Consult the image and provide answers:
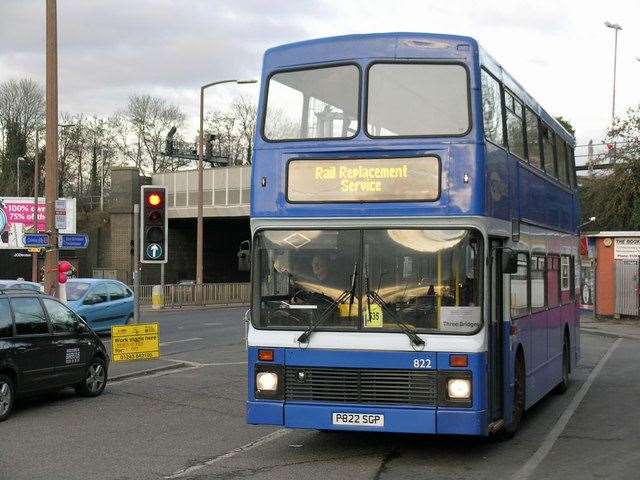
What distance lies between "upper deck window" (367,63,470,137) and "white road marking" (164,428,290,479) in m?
3.53

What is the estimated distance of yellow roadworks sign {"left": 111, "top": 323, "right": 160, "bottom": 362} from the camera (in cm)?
1812

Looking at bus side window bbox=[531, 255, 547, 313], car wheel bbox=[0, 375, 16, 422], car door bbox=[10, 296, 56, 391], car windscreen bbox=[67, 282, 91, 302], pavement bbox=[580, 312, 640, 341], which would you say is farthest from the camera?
pavement bbox=[580, 312, 640, 341]

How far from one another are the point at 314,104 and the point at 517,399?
4095 millimetres

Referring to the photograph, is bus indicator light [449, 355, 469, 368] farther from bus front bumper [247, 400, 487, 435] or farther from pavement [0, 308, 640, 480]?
pavement [0, 308, 640, 480]

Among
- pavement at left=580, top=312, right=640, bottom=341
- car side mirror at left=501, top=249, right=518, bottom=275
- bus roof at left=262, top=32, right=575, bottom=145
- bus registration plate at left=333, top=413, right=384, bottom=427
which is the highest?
bus roof at left=262, top=32, right=575, bottom=145

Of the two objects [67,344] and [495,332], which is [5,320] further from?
[495,332]

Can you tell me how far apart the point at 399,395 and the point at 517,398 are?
251cm

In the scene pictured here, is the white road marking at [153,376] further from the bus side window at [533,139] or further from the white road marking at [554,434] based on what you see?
the bus side window at [533,139]

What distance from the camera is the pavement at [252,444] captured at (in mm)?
8680

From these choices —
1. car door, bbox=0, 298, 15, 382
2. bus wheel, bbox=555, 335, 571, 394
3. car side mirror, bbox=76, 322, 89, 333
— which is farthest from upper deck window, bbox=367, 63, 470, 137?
bus wheel, bbox=555, 335, 571, 394

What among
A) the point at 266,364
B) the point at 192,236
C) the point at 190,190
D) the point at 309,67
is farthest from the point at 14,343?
the point at 192,236

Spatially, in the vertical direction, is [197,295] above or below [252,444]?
above

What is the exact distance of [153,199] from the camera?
54.0 feet

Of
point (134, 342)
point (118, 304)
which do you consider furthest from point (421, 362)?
point (118, 304)
